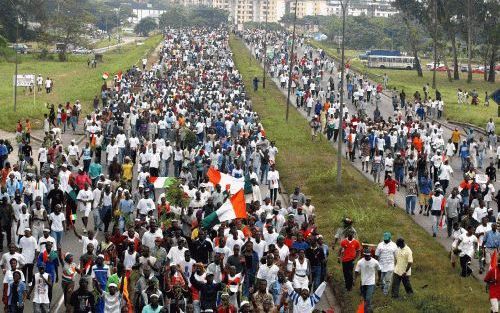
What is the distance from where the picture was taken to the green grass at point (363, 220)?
16344 millimetres

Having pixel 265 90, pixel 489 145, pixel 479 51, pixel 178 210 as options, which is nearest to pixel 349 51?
pixel 479 51

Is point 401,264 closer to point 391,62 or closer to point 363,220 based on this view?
point 363,220

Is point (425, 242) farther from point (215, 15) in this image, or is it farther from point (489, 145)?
point (215, 15)

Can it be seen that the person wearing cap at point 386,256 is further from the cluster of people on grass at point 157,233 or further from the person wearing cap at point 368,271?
the cluster of people on grass at point 157,233

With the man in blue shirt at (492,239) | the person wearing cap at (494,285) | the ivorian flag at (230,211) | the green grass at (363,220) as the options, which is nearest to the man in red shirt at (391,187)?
the green grass at (363,220)

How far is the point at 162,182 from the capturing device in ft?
70.6

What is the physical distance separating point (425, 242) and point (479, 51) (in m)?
61.2

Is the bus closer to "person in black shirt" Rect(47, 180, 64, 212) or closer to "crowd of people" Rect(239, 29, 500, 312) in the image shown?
"crowd of people" Rect(239, 29, 500, 312)

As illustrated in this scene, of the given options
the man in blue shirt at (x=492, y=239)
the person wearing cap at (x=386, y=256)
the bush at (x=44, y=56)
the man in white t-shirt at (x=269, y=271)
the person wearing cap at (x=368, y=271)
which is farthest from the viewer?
the bush at (x=44, y=56)

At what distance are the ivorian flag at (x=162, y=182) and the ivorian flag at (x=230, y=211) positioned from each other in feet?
8.04

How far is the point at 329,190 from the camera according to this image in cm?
2755

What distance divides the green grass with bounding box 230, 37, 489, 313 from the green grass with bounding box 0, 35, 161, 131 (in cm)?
1072

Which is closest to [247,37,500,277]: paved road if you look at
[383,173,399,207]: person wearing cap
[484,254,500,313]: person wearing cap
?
[383,173,399,207]: person wearing cap

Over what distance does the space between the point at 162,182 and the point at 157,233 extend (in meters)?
5.59
